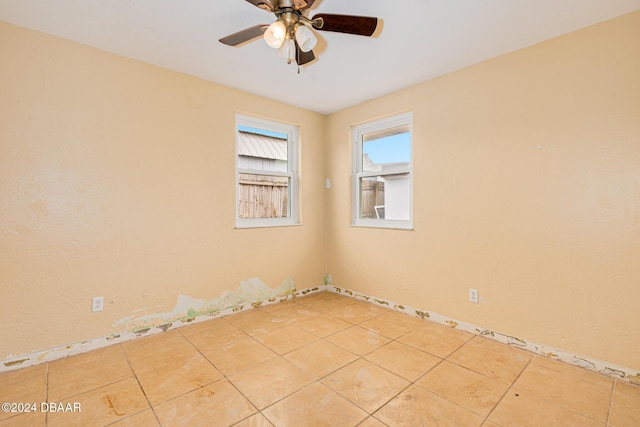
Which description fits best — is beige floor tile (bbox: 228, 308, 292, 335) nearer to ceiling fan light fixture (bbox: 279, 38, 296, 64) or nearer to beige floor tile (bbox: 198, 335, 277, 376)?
beige floor tile (bbox: 198, 335, 277, 376)

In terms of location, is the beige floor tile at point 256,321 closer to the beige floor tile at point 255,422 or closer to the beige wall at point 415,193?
the beige wall at point 415,193

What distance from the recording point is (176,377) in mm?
1906

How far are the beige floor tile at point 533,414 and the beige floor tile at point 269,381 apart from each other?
1097mm

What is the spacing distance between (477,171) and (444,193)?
0.34 metres

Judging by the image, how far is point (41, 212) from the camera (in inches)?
81.7

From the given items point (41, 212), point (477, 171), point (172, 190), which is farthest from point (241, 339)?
point (477, 171)

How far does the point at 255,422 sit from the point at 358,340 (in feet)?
3.80

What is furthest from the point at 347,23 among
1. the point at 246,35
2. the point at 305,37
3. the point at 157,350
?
the point at 157,350

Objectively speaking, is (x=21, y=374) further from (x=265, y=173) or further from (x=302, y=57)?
(x=302, y=57)

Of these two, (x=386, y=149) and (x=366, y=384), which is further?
(x=386, y=149)

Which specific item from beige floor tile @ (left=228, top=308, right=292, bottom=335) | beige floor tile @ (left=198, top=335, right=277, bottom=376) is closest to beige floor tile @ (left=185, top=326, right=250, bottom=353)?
beige floor tile @ (left=198, top=335, right=277, bottom=376)

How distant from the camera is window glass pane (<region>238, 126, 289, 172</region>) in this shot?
3273 millimetres

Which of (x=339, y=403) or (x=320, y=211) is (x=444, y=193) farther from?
(x=339, y=403)

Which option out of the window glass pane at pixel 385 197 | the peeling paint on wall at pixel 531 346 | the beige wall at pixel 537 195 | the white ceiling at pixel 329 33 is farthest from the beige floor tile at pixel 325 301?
the white ceiling at pixel 329 33
